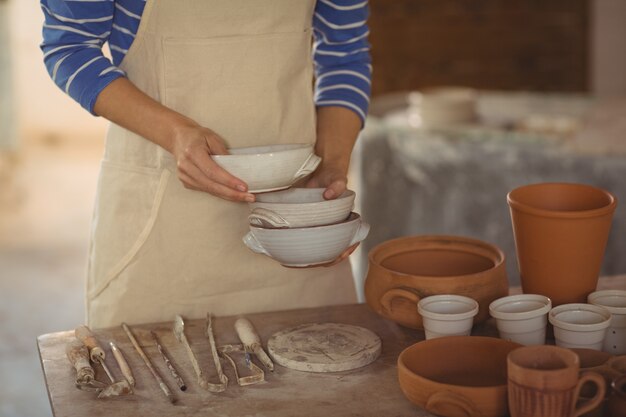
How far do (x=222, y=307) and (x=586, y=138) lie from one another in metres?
1.68

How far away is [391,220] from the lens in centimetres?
339

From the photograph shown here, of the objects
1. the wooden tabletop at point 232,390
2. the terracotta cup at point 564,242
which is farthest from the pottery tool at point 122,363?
the terracotta cup at point 564,242

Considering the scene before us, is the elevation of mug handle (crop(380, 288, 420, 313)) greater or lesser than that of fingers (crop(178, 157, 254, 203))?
lesser

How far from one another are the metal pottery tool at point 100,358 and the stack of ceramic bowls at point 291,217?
29 cm

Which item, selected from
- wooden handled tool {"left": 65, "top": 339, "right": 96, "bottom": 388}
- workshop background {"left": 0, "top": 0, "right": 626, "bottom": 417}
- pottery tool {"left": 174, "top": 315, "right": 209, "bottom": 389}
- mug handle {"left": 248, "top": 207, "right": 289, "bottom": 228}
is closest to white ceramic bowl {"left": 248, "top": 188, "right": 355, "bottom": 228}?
mug handle {"left": 248, "top": 207, "right": 289, "bottom": 228}

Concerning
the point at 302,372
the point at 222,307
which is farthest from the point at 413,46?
the point at 302,372

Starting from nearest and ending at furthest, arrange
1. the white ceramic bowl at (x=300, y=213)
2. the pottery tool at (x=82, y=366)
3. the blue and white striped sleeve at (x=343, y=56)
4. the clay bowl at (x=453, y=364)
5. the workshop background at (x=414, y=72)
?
the clay bowl at (x=453, y=364) → the pottery tool at (x=82, y=366) → the white ceramic bowl at (x=300, y=213) → the blue and white striped sleeve at (x=343, y=56) → the workshop background at (x=414, y=72)

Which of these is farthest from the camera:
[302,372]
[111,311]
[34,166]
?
[34,166]

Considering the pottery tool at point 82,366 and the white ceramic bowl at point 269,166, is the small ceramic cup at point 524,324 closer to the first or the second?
the white ceramic bowl at point 269,166

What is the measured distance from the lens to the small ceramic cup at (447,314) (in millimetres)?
1371

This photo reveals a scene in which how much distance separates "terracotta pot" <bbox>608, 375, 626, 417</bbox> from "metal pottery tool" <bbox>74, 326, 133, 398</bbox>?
655 millimetres

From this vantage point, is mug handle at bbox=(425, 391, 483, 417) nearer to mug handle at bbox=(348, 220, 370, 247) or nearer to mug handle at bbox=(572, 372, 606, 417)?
mug handle at bbox=(572, 372, 606, 417)

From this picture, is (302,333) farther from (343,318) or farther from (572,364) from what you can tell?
(572,364)

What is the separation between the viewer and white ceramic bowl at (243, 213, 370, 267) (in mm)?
1429
